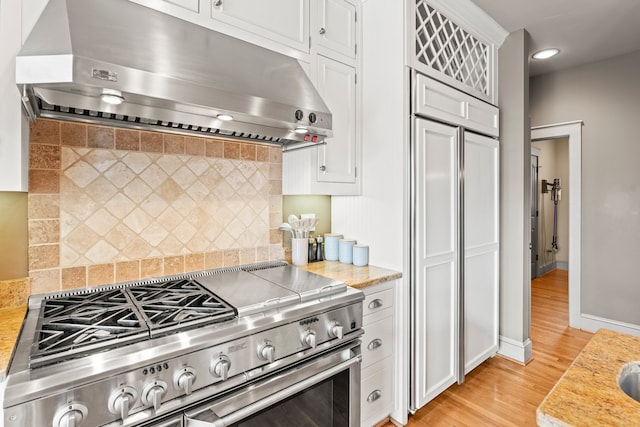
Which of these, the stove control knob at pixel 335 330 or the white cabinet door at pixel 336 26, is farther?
the white cabinet door at pixel 336 26

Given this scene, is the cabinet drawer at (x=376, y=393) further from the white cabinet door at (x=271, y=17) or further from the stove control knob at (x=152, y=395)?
the white cabinet door at (x=271, y=17)

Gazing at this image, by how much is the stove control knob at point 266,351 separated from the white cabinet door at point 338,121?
3.29ft

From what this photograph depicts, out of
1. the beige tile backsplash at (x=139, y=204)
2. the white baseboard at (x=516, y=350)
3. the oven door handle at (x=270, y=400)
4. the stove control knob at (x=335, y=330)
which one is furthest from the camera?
the white baseboard at (x=516, y=350)

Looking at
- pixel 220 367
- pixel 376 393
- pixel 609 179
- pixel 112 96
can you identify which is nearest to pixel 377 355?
pixel 376 393

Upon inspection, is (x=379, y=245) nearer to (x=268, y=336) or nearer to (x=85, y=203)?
(x=268, y=336)

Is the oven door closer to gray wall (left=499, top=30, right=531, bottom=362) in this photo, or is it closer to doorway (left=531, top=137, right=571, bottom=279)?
gray wall (left=499, top=30, right=531, bottom=362)

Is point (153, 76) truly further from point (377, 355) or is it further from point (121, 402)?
point (377, 355)

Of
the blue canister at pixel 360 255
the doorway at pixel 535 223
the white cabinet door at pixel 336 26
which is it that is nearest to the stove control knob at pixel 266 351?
the blue canister at pixel 360 255

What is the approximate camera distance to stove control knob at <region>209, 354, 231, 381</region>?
3.82 feet

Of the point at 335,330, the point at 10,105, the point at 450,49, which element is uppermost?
the point at 450,49

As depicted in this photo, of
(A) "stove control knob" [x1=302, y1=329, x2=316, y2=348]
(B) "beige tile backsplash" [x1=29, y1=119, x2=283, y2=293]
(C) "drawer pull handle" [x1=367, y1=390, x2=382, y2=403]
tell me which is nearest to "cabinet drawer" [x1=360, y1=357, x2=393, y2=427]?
(C) "drawer pull handle" [x1=367, y1=390, x2=382, y2=403]

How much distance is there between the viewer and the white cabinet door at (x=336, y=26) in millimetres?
1954

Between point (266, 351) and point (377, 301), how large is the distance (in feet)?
2.59

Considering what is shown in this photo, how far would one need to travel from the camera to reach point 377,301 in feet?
6.15
